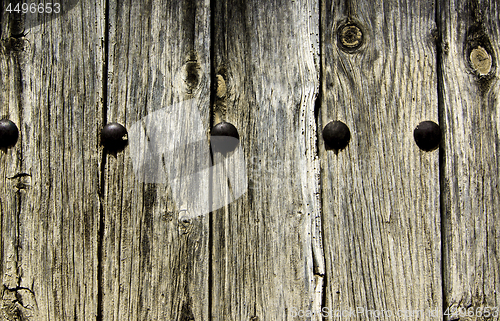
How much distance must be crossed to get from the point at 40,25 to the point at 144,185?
471 mm

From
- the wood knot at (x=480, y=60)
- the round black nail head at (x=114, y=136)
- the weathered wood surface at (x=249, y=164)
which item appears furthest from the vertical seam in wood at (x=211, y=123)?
the wood knot at (x=480, y=60)

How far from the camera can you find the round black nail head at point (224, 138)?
30.2 inches

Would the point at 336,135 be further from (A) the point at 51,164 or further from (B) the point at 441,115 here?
(A) the point at 51,164

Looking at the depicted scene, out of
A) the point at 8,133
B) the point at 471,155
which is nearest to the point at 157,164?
the point at 8,133

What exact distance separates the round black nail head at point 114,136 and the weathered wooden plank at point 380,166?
1.54 ft

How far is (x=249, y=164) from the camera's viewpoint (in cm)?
78

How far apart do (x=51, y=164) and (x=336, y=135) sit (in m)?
0.68

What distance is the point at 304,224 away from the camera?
0.77m

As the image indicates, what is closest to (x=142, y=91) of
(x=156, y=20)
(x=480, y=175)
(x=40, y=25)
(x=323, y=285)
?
(x=156, y=20)

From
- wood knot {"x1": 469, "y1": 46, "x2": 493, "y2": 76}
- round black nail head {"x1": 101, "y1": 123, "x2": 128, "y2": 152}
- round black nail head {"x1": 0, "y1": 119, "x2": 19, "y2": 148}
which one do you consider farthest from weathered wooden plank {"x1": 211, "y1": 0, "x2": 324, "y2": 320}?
round black nail head {"x1": 0, "y1": 119, "x2": 19, "y2": 148}

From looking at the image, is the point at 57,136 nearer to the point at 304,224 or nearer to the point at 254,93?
the point at 254,93

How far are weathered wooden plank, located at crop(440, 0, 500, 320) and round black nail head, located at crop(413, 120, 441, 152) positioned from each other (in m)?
0.03

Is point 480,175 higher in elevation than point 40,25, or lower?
lower

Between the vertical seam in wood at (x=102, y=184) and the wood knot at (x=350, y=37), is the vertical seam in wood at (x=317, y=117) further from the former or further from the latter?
the vertical seam in wood at (x=102, y=184)
